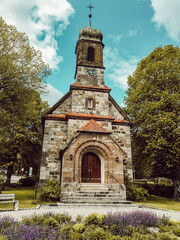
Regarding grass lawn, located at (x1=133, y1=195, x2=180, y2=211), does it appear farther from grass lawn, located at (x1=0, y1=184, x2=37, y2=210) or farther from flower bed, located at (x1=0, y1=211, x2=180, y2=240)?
grass lawn, located at (x1=0, y1=184, x2=37, y2=210)

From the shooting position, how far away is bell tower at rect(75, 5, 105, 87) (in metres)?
18.1

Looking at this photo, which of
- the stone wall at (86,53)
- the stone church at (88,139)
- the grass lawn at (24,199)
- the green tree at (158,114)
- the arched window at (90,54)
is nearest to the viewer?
the grass lawn at (24,199)

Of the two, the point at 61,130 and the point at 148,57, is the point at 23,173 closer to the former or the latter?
the point at 61,130

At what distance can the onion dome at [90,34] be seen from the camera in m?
19.4

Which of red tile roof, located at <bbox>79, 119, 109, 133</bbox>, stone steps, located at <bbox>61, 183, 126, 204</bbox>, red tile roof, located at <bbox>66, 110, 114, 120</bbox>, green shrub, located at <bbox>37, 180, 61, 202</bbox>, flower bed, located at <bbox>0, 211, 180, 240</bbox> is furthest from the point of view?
red tile roof, located at <bbox>66, 110, 114, 120</bbox>

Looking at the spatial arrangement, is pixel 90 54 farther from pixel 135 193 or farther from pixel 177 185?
pixel 177 185

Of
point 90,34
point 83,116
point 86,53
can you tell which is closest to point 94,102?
point 83,116

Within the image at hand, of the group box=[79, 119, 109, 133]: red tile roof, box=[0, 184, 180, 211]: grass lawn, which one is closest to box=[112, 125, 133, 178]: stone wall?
box=[79, 119, 109, 133]: red tile roof

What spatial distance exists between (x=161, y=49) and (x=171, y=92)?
202 inches

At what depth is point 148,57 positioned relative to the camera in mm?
19672

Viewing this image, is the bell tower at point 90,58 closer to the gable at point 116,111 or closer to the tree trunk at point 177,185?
the gable at point 116,111

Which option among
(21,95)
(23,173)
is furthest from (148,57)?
(23,173)

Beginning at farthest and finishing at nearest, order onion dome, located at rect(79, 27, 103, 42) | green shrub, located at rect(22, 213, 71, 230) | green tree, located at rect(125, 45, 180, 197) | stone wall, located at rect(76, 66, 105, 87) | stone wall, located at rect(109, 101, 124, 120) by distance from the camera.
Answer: onion dome, located at rect(79, 27, 103, 42)
stone wall, located at rect(109, 101, 124, 120)
stone wall, located at rect(76, 66, 105, 87)
green tree, located at rect(125, 45, 180, 197)
green shrub, located at rect(22, 213, 71, 230)

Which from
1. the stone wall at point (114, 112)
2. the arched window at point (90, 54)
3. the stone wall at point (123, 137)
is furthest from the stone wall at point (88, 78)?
the stone wall at point (123, 137)
